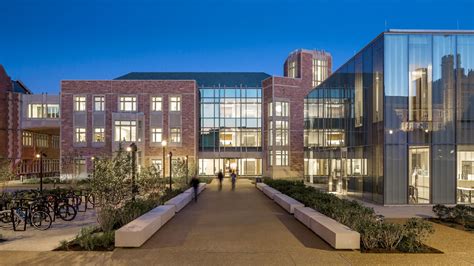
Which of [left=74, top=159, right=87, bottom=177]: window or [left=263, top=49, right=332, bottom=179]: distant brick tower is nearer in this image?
[left=74, top=159, right=87, bottom=177]: window

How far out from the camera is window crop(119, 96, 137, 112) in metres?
47.7

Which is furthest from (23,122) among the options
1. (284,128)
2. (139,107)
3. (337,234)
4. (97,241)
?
(337,234)

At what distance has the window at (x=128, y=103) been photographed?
47688mm

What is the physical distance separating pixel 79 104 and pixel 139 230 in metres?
41.5

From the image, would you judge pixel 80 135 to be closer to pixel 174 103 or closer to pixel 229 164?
pixel 174 103

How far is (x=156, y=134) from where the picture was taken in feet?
157

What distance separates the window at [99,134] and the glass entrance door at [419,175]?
121 feet

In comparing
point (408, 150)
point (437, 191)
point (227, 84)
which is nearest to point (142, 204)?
point (408, 150)

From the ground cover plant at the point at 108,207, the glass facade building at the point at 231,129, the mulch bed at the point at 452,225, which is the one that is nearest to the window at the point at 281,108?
the glass facade building at the point at 231,129

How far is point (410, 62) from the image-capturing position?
19.4 meters

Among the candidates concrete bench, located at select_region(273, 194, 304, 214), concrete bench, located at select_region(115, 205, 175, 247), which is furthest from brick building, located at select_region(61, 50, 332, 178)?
concrete bench, located at select_region(115, 205, 175, 247)

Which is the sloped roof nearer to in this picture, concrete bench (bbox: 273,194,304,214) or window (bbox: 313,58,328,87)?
window (bbox: 313,58,328,87)

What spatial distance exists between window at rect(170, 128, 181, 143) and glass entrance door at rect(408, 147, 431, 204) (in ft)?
107

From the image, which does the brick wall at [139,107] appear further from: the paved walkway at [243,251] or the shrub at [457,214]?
the shrub at [457,214]
